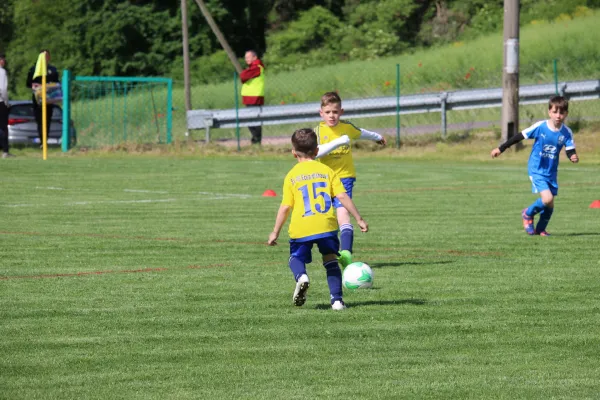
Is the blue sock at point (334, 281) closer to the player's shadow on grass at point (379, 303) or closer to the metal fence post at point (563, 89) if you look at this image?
the player's shadow on grass at point (379, 303)

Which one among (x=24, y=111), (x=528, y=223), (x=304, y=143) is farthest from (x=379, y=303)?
(x=24, y=111)

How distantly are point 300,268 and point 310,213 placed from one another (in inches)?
15.3

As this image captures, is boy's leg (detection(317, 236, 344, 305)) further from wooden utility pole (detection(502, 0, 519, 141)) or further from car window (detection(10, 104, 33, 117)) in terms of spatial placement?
car window (detection(10, 104, 33, 117))

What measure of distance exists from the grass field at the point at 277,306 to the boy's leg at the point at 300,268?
4.6 inches

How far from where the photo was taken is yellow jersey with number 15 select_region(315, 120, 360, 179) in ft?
35.4

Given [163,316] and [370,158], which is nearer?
[163,316]

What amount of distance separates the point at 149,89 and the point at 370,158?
7.85m

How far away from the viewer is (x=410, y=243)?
1227 cm

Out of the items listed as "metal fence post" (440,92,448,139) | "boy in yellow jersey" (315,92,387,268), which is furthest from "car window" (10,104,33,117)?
Result: "boy in yellow jersey" (315,92,387,268)

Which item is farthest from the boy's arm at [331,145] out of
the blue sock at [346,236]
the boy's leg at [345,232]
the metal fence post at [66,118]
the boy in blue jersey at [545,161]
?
the metal fence post at [66,118]

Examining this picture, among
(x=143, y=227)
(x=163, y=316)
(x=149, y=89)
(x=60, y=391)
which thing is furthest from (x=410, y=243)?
(x=149, y=89)

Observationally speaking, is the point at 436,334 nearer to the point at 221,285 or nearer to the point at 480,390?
the point at 480,390

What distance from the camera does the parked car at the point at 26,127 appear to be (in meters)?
30.3

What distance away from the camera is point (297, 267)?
812 centimetres
